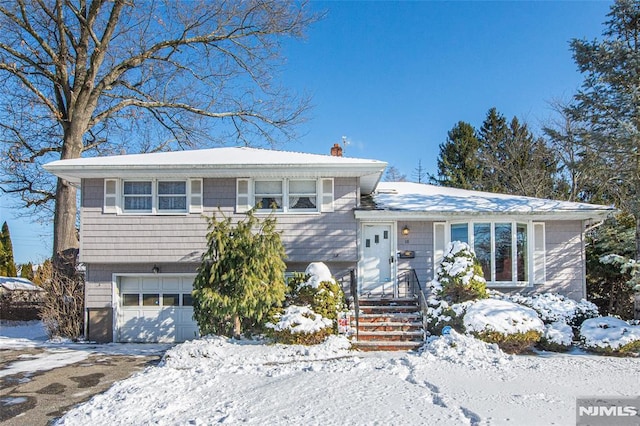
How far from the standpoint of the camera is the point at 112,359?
9.60 metres

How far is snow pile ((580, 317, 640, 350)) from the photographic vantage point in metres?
9.08

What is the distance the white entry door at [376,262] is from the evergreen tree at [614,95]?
5.73m

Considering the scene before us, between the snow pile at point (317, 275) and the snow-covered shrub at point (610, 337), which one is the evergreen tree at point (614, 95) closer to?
the snow-covered shrub at point (610, 337)

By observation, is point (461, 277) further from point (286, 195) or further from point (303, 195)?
point (286, 195)

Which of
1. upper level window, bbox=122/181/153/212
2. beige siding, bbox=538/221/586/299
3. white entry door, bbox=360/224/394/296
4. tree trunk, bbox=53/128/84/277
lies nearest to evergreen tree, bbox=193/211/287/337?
upper level window, bbox=122/181/153/212

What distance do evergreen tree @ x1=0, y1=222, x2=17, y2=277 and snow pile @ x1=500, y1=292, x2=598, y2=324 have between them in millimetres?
25716

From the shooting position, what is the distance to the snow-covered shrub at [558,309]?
1050 centimetres

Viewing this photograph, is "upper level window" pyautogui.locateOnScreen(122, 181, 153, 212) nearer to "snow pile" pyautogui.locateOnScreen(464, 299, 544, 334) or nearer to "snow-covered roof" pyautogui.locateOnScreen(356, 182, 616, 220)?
"snow-covered roof" pyautogui.locateOnScreen(356, 182, 616, 220)

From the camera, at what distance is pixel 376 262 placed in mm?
12438

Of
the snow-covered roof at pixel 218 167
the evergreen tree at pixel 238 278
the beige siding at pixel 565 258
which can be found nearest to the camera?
the evergreen tree at pixel 238 278

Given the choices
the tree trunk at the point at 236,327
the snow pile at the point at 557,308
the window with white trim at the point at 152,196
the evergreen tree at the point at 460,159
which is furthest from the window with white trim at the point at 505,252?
the evergreen tree at the point at 460,159

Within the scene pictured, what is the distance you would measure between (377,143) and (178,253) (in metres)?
10.5

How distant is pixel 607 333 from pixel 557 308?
141cm

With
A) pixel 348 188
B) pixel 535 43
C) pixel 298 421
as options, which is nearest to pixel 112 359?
pixel 298 421
